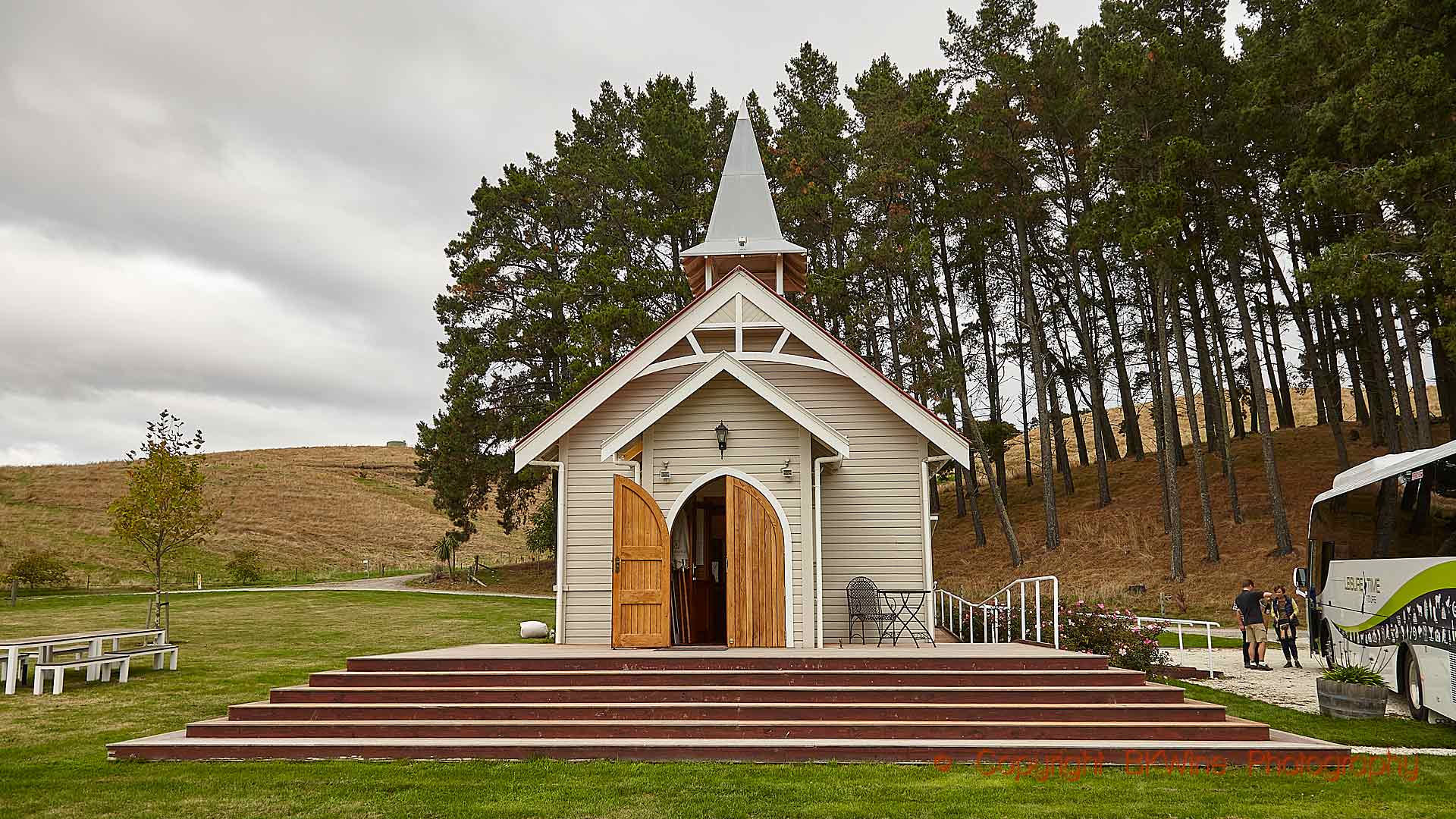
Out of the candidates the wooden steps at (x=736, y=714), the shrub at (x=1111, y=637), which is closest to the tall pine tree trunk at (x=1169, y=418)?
the shrub at (x=1111, y=637)

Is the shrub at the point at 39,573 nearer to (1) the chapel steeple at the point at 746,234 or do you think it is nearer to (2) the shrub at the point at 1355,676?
(1) the chapel steeple at the point at 746,234

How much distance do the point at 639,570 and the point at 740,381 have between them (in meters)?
2.91

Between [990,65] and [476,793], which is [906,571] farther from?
[990,65]

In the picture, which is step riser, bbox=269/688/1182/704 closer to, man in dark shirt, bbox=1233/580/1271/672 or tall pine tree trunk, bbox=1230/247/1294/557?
man in dark shirt, bbox=1233/580/1271/672

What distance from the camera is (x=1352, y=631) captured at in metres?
13.4

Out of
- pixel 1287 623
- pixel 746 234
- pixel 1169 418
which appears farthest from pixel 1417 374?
pixel 746 234

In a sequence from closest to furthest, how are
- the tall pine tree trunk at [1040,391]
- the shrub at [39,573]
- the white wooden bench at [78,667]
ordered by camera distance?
the white wooden bench at [78,667] < the tall pine tree trunk at [1040,391] < the shrub at [39,573]

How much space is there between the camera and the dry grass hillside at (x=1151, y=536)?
2553 cm

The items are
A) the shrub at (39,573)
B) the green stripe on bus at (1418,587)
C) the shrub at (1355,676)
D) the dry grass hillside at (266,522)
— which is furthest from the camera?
the dry grass hillside at (266,522)

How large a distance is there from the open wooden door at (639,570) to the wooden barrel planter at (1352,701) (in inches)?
314

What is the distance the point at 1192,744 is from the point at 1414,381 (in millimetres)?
20968

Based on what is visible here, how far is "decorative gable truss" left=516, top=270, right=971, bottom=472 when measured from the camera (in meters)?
14.6

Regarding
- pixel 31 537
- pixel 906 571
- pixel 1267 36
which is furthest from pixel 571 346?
pixel 31 537

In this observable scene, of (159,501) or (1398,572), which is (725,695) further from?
(159,501)
